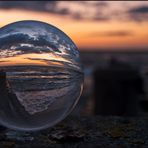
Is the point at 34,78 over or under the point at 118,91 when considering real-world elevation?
over

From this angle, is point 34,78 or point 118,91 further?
point 118,91

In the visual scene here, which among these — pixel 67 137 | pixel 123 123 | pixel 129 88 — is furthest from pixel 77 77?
pixel 129 88

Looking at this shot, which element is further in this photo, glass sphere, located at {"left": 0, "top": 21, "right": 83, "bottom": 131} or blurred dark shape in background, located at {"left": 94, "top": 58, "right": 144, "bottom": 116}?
blurred dark shape in background, located at {"left": 94, "top": 58, "right": 144, "bottom": 116}

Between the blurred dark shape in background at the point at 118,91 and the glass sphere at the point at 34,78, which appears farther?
the blurred dark shape in background at the point at 118,91

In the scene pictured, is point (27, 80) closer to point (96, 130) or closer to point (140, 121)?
point (96, 130)
